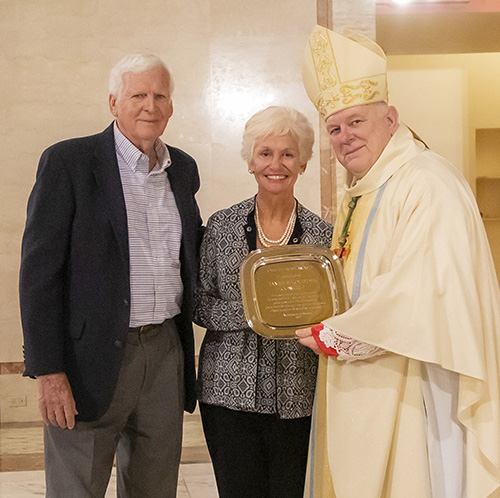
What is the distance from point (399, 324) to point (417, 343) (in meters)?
0.07

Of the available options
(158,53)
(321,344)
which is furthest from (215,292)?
(158,53)

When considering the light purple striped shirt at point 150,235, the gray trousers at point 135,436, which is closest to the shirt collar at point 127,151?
the light purple striped shirt at point 150,235

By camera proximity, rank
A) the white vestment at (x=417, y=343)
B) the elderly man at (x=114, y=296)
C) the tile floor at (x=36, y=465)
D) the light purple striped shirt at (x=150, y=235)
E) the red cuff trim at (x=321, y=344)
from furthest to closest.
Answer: the tile floor at (x=36, y=465)
the light purple striped shirt at (x=150, y=235)
the elderly man at (x=114, y=296)
the red cuff trim at (x=321, y=344)
the white vestment at (x=417, y=343)

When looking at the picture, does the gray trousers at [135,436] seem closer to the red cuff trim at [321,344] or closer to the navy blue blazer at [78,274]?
the navy blue blazer at [78,274]

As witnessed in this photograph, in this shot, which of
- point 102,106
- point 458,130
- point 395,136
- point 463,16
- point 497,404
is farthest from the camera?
point 458,130

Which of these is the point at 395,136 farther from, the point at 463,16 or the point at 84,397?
the point at 463,16

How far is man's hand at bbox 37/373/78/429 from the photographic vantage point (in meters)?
2.24

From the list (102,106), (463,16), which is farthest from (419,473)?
(463,16)

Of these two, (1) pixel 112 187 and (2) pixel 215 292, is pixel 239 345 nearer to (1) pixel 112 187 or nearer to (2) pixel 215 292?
(2) pixel 215 292

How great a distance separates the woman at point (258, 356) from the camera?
2307mm

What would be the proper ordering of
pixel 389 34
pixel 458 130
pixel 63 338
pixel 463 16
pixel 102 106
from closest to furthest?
1. pixel 63 338
2. pixel 102 106
3. pixel 463 16
4. pixel 389 34
5. pixel 458 130

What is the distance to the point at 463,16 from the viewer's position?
5625 mm

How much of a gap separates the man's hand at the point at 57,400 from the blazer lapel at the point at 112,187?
45 cm

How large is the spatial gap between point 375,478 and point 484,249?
72cm
